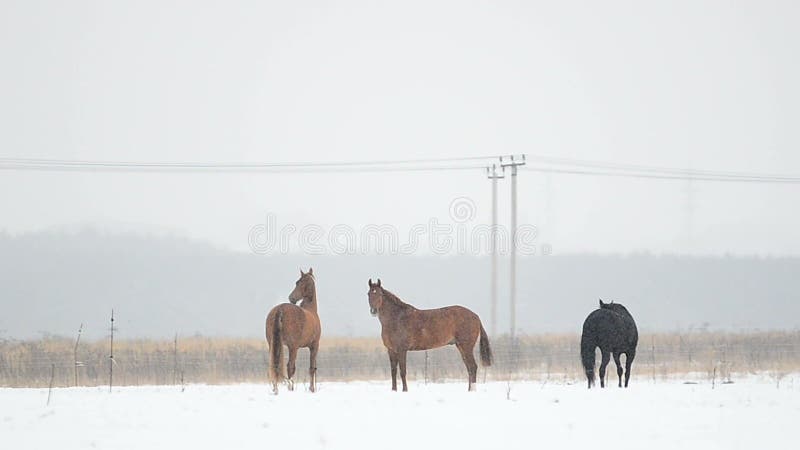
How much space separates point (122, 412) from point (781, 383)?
42.1 ft

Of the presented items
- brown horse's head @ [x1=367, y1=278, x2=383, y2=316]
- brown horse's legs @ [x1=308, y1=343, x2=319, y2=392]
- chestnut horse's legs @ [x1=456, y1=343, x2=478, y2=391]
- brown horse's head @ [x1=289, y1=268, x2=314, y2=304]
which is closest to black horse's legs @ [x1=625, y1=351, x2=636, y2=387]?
chestnut horse's legs @ [x1=456, y1=343, x2=478, y2=391]

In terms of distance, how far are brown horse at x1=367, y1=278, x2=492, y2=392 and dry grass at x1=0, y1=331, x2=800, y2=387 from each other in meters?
2.93

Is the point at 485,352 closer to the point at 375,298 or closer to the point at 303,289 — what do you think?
the point at 375,298

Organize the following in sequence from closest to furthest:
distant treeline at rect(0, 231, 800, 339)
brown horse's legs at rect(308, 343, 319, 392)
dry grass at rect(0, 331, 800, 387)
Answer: brown horse's legs at rect(308, 343, 319, 392) → dry grass at rect(0, 331, 800, 387) → distant treeline at rect(0, 231, 800, 339)

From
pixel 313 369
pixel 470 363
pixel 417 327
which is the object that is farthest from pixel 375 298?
pixel 470 363

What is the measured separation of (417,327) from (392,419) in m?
5.29

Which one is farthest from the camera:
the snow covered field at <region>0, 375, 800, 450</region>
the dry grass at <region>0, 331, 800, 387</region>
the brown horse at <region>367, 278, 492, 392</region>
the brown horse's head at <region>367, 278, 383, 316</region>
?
the dry grass at <region>0, 331, 800, 387</region>

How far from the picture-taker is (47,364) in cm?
2567

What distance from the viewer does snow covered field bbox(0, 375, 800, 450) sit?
12.0m

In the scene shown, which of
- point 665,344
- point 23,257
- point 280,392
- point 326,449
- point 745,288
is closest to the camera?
point 326,449

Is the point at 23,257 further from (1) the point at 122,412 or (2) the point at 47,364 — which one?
(1) the point at 122,412

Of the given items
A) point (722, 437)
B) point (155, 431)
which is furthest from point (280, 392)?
point (722, 437)

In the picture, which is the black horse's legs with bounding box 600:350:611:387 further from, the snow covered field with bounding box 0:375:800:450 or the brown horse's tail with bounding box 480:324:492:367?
the brown horse's tail with bounding box 480:324:492:367

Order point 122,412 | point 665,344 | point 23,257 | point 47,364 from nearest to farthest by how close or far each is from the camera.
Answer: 1. point 122,412
2. point 47,364
3. point 665,344
4. point 23,257
